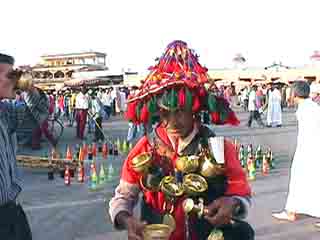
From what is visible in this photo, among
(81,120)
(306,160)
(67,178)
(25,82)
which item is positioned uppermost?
(25,82)

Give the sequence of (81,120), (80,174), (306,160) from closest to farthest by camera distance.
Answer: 1. (306,160)
2. (80,174)
3. (81,120)

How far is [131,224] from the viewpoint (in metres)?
2.53

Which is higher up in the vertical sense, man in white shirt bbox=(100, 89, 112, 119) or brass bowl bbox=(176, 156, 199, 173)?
brass bowl bbox=(176, 156, 199, 173)

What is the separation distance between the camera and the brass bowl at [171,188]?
8.25 ft

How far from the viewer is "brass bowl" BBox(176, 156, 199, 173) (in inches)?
100

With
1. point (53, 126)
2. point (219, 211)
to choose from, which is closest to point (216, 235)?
point (219, 211)

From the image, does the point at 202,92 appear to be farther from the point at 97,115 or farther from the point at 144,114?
the point at 97,115

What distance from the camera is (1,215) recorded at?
128 inches

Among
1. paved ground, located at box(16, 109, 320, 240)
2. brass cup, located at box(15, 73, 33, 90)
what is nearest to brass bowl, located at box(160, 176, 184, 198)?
brass cup, located at box(15, 73, 33, 90)

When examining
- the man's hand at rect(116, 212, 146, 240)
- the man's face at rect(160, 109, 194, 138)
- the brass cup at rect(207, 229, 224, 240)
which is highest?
the man's face at rect(160, 109, 194, 138)

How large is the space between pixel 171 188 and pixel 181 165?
4.5 inches

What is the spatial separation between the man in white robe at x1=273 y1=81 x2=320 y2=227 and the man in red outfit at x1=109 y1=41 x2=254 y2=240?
4.34 metres

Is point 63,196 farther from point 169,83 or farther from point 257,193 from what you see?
point 169,83

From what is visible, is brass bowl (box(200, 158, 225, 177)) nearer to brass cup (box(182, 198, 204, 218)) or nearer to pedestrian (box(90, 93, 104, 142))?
brass cup (box(182, 198, 204, 218))
